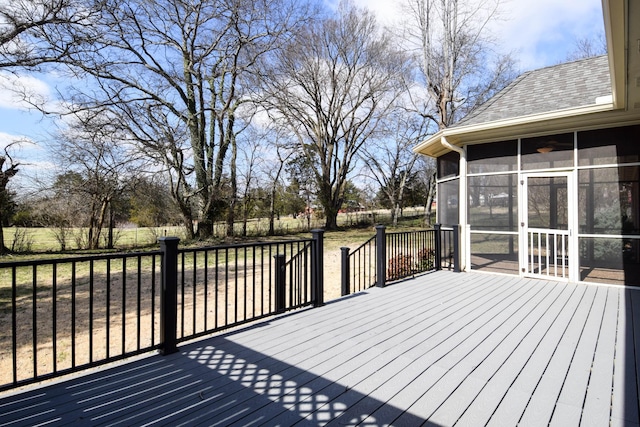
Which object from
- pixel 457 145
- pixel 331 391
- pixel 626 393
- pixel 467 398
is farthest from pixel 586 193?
pixel 331 391

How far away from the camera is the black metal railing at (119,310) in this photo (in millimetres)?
2182

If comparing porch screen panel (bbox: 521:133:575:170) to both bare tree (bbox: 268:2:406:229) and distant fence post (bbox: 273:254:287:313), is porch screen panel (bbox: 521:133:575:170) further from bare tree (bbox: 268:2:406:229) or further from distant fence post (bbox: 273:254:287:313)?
bare tree (bbox: 268:2:406:229)

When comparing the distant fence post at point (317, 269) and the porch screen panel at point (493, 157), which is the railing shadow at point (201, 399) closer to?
the distant fence post at point (317, 269)

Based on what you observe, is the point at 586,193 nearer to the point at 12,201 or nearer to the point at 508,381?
the point at 508,381

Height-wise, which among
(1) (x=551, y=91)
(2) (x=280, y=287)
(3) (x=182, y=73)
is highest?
(3) (x=182, y=73)

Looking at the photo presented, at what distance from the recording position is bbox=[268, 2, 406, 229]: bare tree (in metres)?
17.0

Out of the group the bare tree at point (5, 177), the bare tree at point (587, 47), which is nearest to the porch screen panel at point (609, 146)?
the bare tree at point (5, 177)

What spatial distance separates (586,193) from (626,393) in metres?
4.01

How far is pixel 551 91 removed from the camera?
627 cm

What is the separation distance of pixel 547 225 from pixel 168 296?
5.79 m

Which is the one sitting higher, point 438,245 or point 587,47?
point 587,47

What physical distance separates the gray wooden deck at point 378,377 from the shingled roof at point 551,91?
3480 millimetres

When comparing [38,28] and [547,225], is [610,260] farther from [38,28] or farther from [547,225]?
[38,28]

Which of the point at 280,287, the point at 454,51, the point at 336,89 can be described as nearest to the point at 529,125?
the point at 280,287
